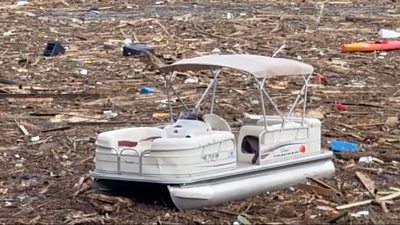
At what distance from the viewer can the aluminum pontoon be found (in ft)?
32.3

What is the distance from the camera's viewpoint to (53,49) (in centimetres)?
2112

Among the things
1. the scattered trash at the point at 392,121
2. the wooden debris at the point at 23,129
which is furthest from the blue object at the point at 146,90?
the scattered trash at the point at 392,121

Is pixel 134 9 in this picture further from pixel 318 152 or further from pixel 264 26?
pixel 318 152

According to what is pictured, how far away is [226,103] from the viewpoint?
16.1 metres

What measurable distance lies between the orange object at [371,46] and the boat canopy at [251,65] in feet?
33.9

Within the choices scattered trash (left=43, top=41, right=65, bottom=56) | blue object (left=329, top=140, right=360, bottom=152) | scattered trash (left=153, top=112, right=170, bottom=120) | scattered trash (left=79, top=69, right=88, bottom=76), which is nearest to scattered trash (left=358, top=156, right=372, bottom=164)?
blue object (left=329, top=140, right=360, bottom=152)

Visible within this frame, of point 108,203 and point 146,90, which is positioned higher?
point 108,203

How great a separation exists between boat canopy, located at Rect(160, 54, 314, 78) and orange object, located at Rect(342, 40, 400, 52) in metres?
10.3

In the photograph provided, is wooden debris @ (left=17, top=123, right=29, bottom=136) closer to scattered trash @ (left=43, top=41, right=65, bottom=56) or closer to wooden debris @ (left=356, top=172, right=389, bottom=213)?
wooden debris @ (left=356, top=172, right=389, bottom=213)

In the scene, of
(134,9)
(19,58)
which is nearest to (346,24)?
(134,9)

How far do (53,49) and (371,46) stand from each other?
6403 mm

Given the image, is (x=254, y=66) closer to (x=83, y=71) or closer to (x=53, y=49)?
(x=83, y=71)

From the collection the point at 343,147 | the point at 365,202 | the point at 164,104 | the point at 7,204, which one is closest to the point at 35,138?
the point at 164,104

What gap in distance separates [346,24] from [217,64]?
15846mm
